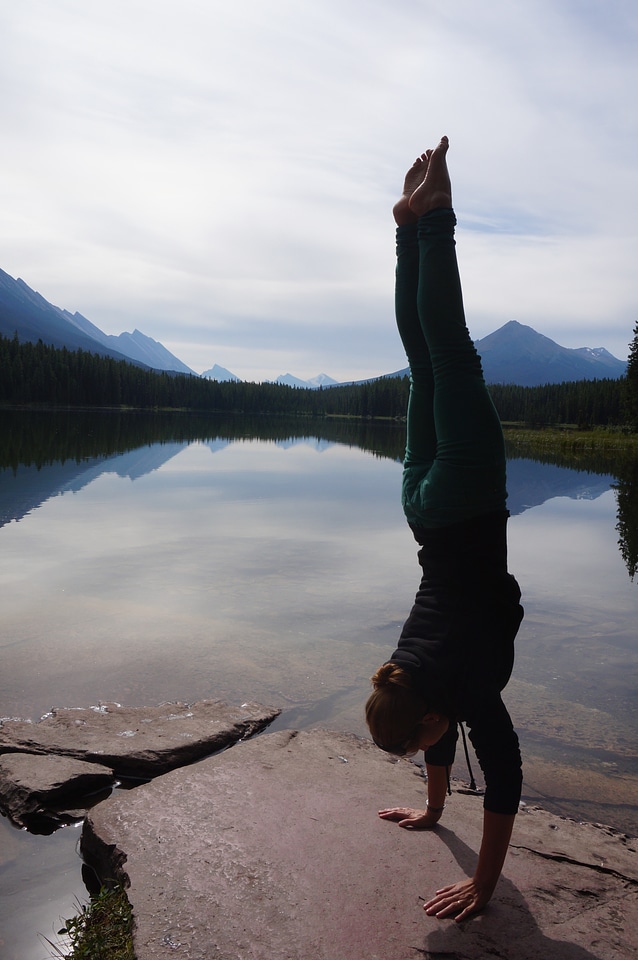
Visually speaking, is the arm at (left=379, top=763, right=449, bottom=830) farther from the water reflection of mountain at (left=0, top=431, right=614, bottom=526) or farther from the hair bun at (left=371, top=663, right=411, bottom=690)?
the water reflection of mountain at (left=0, top=431, right=614, bottom=526)

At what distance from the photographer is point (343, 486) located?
2334 cm

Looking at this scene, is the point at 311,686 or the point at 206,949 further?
the point at 311,686

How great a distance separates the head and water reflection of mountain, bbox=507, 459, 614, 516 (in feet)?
50.3

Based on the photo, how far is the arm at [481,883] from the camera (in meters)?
3.06

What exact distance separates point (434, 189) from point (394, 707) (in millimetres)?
2126

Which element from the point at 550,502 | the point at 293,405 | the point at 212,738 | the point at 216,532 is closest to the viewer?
the point at 212,738

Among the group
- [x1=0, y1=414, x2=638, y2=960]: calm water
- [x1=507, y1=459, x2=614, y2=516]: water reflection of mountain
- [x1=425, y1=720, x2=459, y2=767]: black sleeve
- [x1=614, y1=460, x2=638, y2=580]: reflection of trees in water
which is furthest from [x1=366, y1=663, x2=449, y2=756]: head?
[x1=507, y1=459, x2=614, y2=516]: water reflection of mountain

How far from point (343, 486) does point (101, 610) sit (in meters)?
15.4

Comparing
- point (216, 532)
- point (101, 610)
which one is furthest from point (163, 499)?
point (101, 610)

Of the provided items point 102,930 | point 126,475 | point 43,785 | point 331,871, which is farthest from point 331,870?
point 126,475

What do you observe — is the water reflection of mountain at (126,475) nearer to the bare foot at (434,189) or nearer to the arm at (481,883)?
the arm at (481,883)

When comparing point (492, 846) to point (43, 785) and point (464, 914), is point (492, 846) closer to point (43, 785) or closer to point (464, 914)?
point (464, 914)

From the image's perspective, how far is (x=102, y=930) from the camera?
3223 mm

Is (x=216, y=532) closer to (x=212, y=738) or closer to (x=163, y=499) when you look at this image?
(x=163, y=499)
